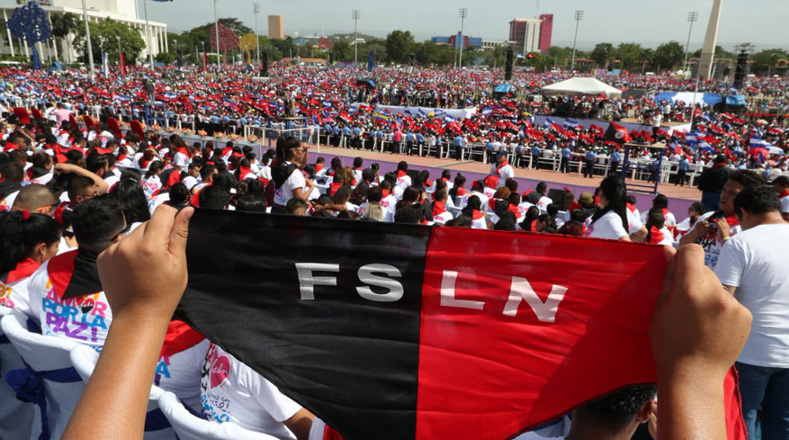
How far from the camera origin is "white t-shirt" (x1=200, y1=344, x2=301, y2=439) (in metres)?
2.07

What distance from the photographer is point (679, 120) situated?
121ft

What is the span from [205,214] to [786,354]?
126 inches

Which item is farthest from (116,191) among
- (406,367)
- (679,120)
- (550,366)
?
(679,120)

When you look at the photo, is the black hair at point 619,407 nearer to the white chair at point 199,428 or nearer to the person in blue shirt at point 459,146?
the white chair at point 199,428

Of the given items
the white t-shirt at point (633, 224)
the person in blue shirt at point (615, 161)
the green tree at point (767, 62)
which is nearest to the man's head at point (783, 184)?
the white t-shirt at point (633, 224)

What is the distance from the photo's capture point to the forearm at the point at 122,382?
2.82ft

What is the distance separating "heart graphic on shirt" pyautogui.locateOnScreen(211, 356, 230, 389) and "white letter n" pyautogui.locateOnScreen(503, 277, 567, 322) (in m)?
1.25

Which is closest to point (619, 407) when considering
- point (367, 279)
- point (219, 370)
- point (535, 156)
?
point (367, 279)

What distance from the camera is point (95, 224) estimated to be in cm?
268

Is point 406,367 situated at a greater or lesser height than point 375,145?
greater

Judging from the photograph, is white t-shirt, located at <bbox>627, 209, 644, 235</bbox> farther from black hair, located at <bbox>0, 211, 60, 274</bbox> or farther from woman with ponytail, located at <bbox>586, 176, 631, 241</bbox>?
black hair, located at <bbox>0, 211, 60, 274</bbox>

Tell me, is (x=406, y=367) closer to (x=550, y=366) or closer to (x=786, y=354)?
(x=550, y=366)

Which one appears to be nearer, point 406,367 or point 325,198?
point 406,367

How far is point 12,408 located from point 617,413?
3449 mm
